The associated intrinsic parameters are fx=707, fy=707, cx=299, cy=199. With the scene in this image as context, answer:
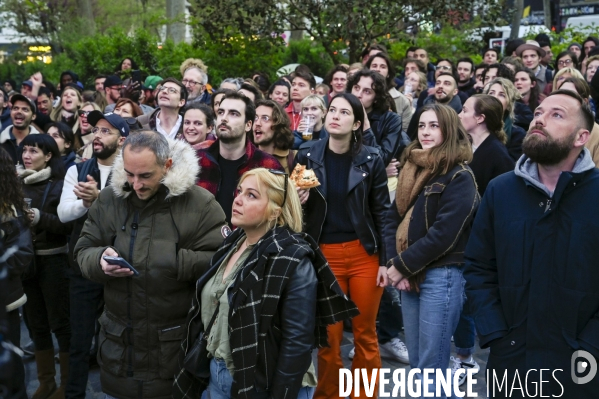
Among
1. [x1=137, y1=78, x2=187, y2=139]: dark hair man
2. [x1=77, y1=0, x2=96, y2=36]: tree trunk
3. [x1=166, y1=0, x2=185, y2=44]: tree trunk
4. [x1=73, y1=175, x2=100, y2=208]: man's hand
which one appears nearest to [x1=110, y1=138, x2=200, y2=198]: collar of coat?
[x1=73, y1=175, x2=100, y2=208]: man's hand

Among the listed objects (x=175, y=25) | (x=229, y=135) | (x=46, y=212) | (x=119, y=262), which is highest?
(x=175, y=25)

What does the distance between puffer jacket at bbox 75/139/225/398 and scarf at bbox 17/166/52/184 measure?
1.85 meters

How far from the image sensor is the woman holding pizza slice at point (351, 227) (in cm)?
514

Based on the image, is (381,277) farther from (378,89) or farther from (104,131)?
(104,131)

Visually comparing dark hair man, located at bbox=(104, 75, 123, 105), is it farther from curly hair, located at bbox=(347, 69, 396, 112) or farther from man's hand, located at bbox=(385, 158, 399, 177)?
man's hand, located at bbox=(385, 158, 399, 177)

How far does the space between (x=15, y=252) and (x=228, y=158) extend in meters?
1.68

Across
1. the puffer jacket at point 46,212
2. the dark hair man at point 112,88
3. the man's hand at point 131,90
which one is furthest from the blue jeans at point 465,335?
the dark hair man at point 112,88

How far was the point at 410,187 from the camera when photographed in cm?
481

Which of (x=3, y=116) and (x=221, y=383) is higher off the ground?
(x=3, y=116)

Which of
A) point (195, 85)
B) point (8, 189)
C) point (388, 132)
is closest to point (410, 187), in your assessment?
point (388, 132)

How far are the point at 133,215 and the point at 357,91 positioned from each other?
3222 mm

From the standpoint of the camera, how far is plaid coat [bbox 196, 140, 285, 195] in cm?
527

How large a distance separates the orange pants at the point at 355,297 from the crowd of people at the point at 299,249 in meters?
0.01

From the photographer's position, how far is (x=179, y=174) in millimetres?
4066
